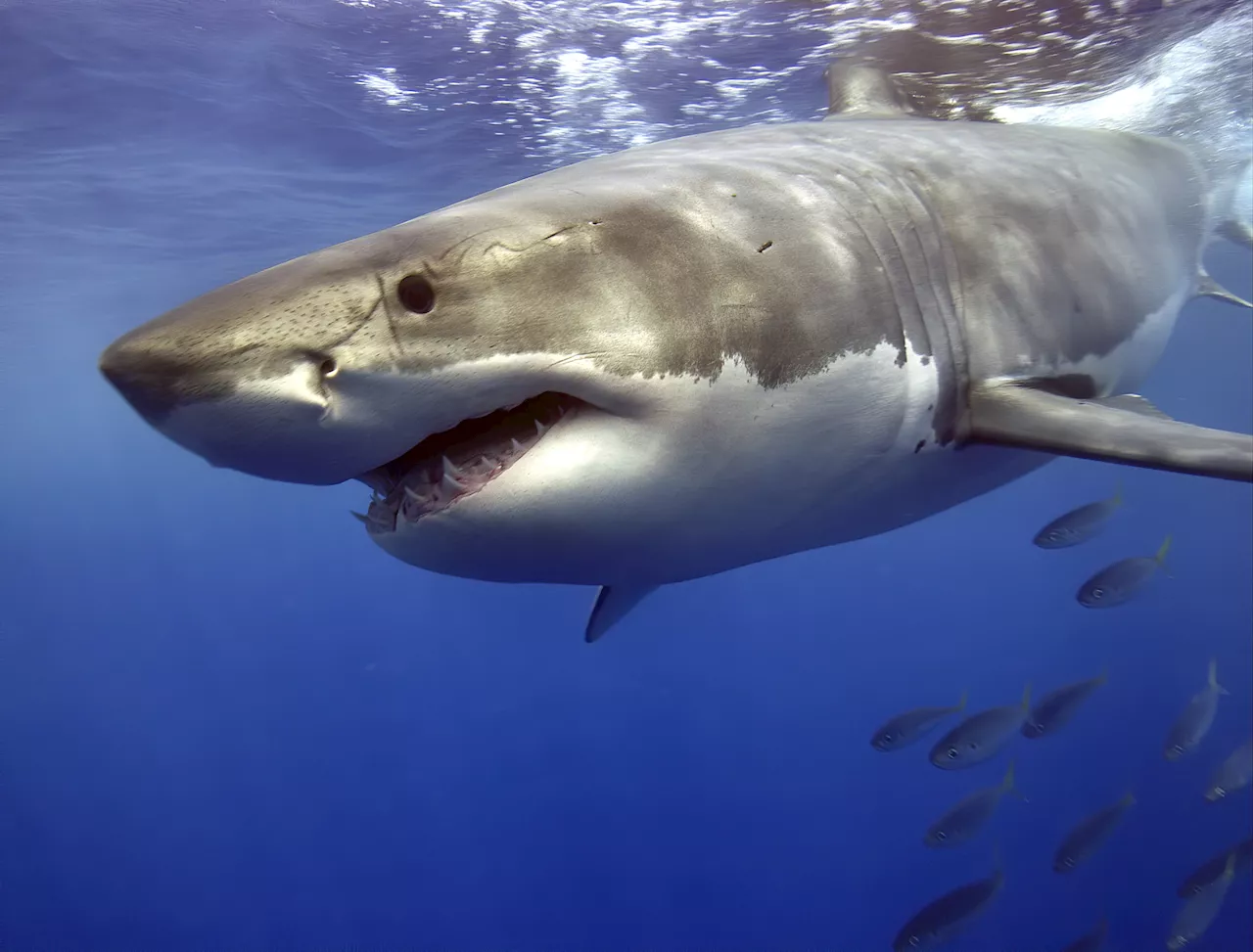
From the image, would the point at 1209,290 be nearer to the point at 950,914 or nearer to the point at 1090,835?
the point at 1090,835

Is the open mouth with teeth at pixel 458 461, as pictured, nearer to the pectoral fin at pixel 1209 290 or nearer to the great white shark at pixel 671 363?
the great white shark at pixel 671 363

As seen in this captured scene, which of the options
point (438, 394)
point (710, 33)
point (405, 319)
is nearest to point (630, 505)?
point (438, 394)

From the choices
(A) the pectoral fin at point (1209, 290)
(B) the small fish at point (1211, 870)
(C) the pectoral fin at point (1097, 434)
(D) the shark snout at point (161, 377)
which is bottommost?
(B) the small fish at point (1211, 870)

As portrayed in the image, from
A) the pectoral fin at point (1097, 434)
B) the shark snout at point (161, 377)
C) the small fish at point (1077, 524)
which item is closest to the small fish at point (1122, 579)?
the small fish at point (1077, 524)

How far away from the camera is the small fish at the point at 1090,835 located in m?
7.14

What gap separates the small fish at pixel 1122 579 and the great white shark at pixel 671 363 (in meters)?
5.28

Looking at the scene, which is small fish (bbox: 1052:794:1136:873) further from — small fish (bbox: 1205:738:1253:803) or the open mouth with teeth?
the open mouth with teeth

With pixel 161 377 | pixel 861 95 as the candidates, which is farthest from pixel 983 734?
pixel 161 377

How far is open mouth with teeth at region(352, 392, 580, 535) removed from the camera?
1.81 m

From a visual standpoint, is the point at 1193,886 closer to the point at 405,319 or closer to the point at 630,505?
the point at 630,505

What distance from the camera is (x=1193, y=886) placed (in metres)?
7.06

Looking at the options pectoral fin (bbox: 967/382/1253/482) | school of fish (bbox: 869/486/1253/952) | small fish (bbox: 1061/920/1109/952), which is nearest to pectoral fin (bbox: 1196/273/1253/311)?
school of fish (bbox: 869/486/1253/952)

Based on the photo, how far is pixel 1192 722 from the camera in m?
7.32

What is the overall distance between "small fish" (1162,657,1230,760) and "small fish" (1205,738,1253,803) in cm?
48
